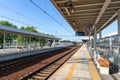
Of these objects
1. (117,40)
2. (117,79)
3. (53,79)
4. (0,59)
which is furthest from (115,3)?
(0,59)

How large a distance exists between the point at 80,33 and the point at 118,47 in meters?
19.2

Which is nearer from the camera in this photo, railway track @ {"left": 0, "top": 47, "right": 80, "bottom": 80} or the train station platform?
the train station platform

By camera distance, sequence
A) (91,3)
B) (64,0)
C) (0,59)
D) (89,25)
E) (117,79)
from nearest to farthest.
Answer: (117,79), (64,0), (91,3), (0,59), (89,25)

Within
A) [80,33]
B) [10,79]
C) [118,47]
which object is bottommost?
[10,79]

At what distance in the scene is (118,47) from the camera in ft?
29.8

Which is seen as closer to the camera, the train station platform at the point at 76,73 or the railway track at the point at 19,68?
the train station platform at the point at 76,73

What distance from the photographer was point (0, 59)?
16.3m

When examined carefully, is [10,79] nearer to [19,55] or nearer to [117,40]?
[117,40]

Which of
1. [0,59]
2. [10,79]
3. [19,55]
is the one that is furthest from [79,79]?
[19,55]

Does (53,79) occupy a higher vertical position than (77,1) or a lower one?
lower

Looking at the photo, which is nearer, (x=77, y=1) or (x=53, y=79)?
(x=53, y=79)

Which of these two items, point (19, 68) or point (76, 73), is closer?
point (76, 73)

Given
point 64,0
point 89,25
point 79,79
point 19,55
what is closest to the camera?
point 79,79

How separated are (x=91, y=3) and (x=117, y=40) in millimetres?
2555
